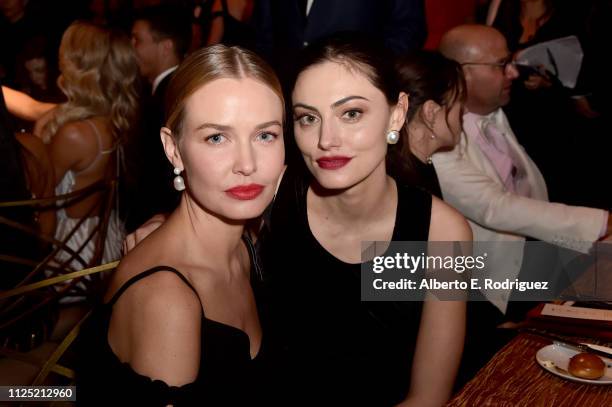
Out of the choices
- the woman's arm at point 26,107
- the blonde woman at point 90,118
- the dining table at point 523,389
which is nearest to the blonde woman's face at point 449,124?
the dining table at point 523,389

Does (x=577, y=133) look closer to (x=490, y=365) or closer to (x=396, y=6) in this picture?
(x=396, y=6)

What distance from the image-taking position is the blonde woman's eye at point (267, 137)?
1453 mm

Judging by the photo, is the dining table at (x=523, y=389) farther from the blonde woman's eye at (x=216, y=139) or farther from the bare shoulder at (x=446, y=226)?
the blonde woman's eye at (x=216, y=139)

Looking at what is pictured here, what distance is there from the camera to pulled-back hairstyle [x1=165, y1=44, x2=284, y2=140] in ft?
4.60

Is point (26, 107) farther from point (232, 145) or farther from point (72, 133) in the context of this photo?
point (232, 145)

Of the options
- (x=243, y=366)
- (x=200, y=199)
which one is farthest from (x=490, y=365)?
(x=200, y=199)

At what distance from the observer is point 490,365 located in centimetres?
138

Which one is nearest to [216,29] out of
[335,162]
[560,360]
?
[335,162]

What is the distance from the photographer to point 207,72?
1.40 meters

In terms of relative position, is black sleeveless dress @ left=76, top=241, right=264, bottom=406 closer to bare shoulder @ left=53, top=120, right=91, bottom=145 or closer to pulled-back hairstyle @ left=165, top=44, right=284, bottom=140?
pulled-back hairstyle @ left=165, top=44, right=284, bottom=140

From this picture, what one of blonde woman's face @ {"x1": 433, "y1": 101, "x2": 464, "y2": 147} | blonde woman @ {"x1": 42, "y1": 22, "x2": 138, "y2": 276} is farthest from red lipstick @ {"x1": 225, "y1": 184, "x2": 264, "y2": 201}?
blonde woman @ {"x1": 42, "y1": 22, "x2": 138, "y2": 276}

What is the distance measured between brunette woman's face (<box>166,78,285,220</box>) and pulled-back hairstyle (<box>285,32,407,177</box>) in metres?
0.29

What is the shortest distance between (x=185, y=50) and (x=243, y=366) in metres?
3.02

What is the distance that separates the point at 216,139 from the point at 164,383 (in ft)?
1.81
